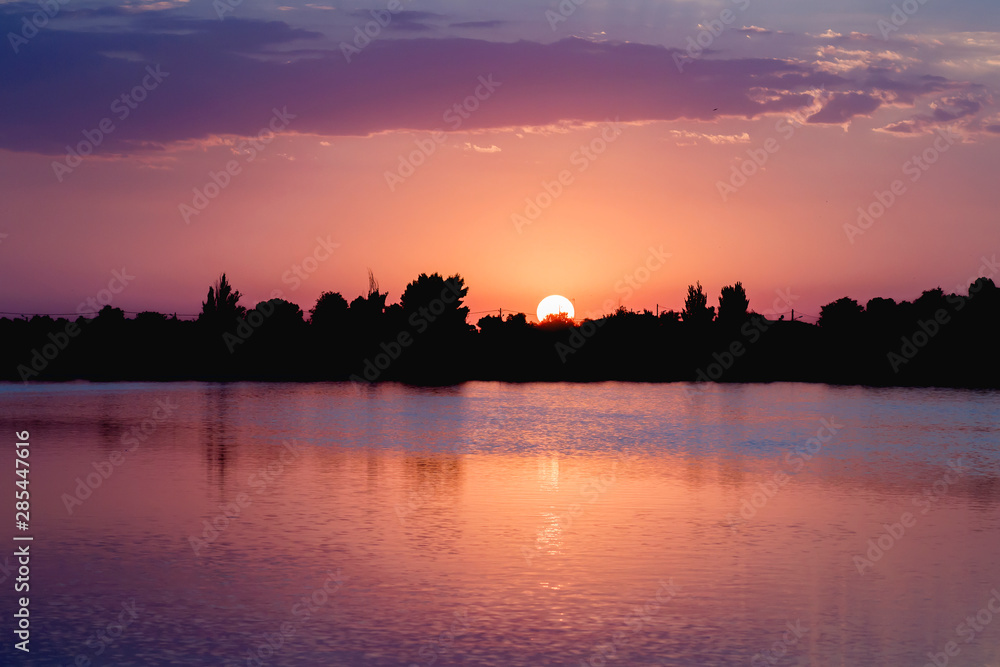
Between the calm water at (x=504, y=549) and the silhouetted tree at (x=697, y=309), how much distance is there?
79263 millimetres

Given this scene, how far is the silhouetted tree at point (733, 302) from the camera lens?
414 feet

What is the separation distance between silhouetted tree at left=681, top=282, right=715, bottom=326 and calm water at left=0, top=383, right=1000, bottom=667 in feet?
260

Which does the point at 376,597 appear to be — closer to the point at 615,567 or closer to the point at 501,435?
the point at 615,567

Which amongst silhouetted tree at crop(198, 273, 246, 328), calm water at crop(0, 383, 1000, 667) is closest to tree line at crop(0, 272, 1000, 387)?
silhouetted tree at crop(198, 273, 246, 328)

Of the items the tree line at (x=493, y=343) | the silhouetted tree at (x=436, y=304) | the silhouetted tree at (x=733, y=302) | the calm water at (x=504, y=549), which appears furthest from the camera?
the silhouetted tree at (x=733, y=302)

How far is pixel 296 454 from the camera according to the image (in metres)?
27.1

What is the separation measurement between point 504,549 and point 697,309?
12118 cm

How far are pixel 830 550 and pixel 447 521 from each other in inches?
232

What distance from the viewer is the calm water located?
10.5m

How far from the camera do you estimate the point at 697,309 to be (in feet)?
438

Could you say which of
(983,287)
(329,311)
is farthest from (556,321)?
(983,287)

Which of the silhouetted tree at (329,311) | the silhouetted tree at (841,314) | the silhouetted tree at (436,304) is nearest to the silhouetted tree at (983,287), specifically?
the silhouetted tree at (841,314)

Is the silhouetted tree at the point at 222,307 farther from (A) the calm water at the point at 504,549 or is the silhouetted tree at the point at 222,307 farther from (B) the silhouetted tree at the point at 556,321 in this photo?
(A) the calm water at the point at 504,549

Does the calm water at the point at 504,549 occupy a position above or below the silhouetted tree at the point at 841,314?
below
